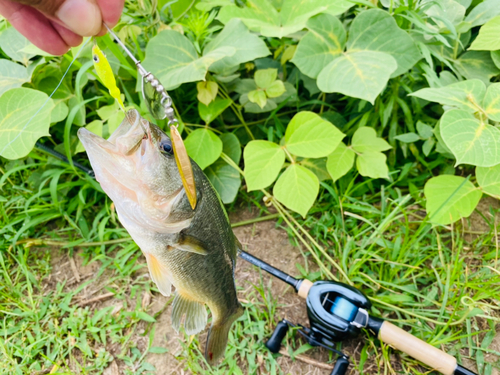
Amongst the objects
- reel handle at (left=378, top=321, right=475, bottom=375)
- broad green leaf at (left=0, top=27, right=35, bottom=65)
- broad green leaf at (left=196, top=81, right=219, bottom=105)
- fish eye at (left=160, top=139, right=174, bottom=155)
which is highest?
broad green leaf at (left=0, top=27, right=35, bottom=65)

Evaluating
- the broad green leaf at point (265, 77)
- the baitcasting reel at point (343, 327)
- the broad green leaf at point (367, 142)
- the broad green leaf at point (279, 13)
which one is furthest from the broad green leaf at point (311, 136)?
the baitcasting reel at point (343, 327)

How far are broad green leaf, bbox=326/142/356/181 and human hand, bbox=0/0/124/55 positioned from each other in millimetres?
1283

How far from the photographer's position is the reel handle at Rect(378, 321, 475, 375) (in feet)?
5.19

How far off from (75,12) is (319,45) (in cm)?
123

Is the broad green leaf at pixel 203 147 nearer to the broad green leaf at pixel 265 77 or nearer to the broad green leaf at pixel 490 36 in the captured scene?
the broad green leaf at pixel 265 77

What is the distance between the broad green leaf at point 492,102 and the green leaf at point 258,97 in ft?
3.63

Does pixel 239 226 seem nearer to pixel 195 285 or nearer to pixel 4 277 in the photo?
pixel 195 285

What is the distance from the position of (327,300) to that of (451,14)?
1737mm

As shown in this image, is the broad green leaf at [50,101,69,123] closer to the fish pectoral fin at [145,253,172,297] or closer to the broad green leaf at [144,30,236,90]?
the broad green leaf at [144,30,236,90]

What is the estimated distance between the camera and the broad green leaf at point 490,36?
6.21 ft

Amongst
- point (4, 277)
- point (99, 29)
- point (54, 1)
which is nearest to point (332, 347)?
point (99, 29)

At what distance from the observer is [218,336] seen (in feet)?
5.21

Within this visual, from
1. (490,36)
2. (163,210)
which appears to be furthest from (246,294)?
(490,36)

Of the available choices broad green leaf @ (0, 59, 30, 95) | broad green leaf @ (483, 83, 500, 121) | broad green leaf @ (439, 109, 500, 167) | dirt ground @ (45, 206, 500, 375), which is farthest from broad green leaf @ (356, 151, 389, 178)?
broad green leaf @ (0, 59, 30, 95)
